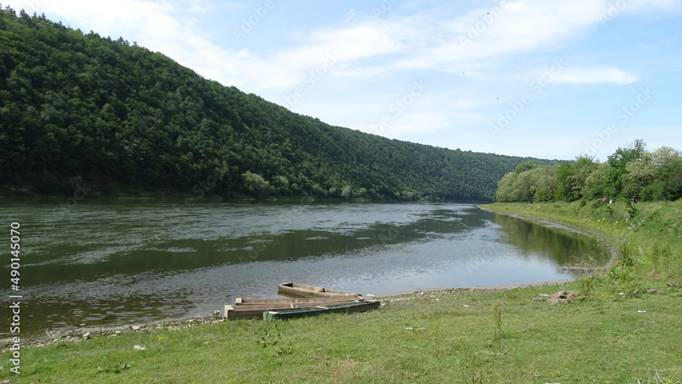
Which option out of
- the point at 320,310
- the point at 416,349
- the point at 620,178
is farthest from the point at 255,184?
the point at 416,349

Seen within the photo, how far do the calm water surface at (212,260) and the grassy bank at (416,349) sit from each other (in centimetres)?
692

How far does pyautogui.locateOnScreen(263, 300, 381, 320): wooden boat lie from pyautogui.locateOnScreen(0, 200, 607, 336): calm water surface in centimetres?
511

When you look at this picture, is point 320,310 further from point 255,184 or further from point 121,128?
point 255,184

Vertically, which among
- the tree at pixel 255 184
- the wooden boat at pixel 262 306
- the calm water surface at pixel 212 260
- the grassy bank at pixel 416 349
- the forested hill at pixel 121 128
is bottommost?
the calm water surface at pixel 212 260

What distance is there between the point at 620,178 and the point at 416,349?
72.0m

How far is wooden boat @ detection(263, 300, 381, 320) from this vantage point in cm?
1645

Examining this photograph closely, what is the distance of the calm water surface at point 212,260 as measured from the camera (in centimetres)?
2150

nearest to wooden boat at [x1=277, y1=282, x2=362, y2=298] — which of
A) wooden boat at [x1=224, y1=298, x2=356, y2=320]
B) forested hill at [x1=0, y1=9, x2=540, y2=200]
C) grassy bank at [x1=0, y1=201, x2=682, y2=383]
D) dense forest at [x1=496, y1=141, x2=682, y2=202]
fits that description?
wooden boat at [x1=224, y1=298, x2=356, y2=320]

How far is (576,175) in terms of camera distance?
9800 cm

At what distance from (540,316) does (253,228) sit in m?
41.6

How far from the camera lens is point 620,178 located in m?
70.2

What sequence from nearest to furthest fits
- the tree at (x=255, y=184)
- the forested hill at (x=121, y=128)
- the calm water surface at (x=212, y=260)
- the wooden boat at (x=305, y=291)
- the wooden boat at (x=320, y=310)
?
the wooden boat at (x=320, y=310), the calm water surface at (x=212, y=260), the wooden boat at (x=305, y=291), the forested hill at (x=121, y=128), the tree at (x=255, y=184)

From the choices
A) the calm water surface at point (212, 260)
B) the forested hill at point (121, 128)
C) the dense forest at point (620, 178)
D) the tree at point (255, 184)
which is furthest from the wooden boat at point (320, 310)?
the tree at point (255, 184)

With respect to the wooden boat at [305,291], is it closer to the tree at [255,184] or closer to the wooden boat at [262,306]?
the wooden boat at [262,306]
